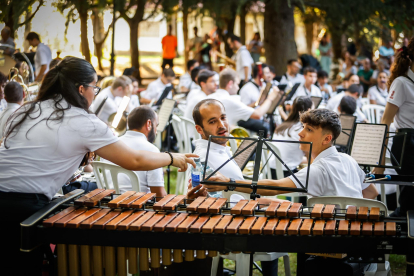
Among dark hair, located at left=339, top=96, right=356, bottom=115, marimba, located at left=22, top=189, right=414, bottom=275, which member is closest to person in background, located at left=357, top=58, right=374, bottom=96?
dark hair, located at left=339, top=96, right=356, bottom=115

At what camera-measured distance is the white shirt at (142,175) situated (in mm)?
4160

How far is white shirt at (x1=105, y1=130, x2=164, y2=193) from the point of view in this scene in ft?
13.6

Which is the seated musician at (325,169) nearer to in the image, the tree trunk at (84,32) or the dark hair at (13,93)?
the dark hair at (13,93)

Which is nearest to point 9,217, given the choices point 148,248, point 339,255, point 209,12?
point 148,248

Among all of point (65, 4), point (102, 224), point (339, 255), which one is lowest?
point (339, 255)

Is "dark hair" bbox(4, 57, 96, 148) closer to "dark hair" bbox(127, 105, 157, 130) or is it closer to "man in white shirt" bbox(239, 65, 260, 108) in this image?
"dark hair" bbox(127, 105, 157, 130)

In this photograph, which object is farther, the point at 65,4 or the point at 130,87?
the point at 130,87

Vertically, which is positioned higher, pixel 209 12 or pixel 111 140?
pixel 209 12

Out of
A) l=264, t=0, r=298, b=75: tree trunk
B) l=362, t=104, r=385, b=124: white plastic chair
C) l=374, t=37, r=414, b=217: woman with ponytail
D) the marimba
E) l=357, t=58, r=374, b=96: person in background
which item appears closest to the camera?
the marimba

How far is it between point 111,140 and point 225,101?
168 inches

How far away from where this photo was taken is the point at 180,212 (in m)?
3.01

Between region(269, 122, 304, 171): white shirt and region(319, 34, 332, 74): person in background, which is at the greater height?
region(319, 34, 332, 74): person in background

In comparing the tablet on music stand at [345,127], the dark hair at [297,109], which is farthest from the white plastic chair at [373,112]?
the dark hair at [297,109]

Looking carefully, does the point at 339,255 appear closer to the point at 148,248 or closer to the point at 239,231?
the point at 239,231
